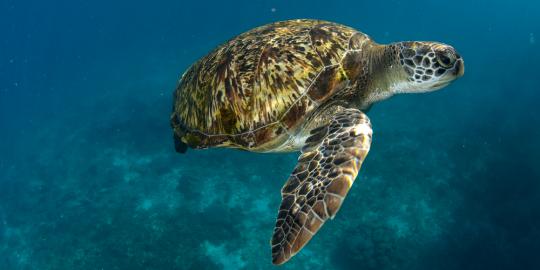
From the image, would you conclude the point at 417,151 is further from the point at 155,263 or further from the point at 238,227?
the point at 155,263

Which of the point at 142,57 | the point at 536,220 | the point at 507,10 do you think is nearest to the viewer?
the point at 536,220

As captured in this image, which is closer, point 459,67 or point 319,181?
point 319,181

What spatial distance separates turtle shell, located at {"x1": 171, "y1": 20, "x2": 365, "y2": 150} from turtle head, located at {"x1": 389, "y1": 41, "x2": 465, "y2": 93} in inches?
24.0

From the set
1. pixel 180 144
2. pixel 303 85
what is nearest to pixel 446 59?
pixel 303 85

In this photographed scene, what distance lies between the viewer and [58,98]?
26703 millimetres

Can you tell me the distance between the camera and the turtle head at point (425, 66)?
12.4 feet

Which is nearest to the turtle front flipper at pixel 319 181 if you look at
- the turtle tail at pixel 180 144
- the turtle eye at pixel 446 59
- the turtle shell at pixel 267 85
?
the turtle shell at pixel 267 85

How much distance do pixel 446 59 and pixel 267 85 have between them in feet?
5.88

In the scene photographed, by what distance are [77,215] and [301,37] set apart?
427 inches

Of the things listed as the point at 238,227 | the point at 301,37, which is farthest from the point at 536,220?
the point at 301,37

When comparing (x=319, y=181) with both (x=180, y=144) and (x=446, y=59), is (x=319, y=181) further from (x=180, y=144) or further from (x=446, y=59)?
(x=180, y=144)

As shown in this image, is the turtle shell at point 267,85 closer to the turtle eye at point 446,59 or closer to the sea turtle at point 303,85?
the sea turtle at point 303,85

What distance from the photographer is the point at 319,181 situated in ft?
9.93

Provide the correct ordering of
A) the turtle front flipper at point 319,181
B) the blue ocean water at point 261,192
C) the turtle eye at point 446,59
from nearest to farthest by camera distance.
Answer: the turtle front flipper at point 319,181, the turtle eye at point 446,59, the blue ocean water at point 261,192
